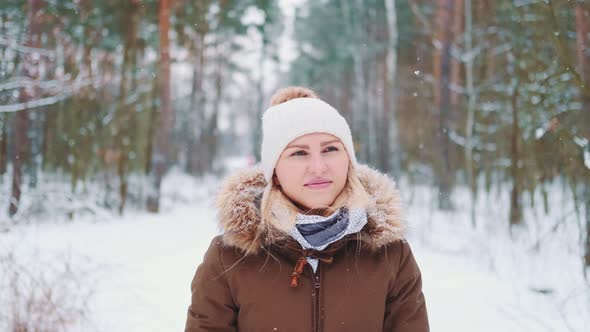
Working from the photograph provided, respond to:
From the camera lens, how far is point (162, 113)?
11.1 meters

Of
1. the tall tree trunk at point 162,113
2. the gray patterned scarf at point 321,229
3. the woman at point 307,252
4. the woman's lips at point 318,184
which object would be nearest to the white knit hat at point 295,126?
the woman at point 307,252

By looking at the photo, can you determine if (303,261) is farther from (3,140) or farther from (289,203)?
(3,140)

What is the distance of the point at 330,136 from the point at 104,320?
2.66 metres

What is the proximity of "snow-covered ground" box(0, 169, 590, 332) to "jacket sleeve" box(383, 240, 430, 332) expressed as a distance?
37.4 inches

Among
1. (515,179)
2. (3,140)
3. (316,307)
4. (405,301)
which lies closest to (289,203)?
(316,307)

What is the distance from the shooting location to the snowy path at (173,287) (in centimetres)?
331

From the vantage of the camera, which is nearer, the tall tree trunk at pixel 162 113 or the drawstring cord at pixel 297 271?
the drawstring cord at pixel 297 271

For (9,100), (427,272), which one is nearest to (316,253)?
(427,272)

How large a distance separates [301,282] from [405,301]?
48 cm

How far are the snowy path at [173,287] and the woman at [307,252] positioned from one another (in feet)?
1.11

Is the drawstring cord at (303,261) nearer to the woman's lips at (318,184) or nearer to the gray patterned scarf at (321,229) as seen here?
the gray patterned scarf at (321,229)

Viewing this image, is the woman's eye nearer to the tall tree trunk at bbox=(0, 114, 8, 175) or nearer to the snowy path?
the snowy path

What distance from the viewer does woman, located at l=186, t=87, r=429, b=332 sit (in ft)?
5.39

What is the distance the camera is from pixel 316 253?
5.42ft
